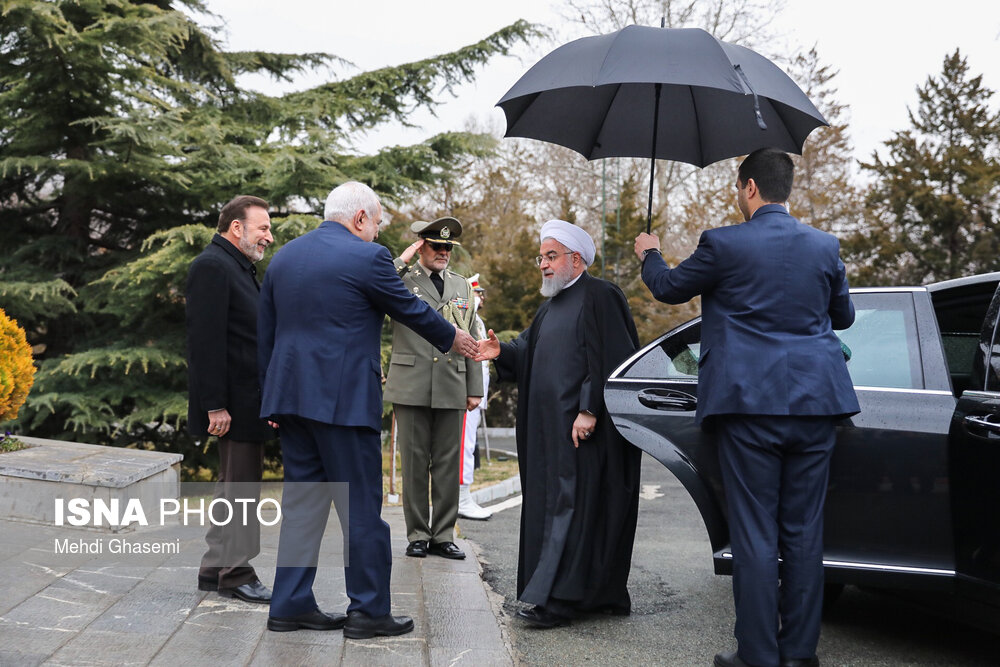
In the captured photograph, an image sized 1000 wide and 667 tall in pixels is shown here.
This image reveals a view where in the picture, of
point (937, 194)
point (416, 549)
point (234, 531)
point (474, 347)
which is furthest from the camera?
point (937, 194)

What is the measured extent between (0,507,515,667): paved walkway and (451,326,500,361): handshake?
1.25 meters

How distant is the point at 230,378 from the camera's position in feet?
14.7

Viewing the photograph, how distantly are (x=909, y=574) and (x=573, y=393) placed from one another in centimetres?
171

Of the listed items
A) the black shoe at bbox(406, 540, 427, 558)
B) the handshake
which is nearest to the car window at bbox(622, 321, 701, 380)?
the handshake

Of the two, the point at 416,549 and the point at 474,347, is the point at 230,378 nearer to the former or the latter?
the point at 474,347

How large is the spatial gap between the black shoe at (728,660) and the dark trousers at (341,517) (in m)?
1.42

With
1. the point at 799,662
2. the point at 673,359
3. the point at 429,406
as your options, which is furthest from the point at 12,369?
the point at 799,662

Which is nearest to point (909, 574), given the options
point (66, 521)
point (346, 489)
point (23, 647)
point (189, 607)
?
point (346, 489)

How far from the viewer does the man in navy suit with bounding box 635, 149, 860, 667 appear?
3.56m

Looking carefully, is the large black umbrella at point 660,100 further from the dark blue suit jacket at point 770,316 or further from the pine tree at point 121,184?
the pine tree at point 121,184

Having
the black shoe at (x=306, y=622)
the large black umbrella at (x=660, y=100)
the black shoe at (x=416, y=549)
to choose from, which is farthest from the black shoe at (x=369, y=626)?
the large black umbrella at (x=660, y=100)

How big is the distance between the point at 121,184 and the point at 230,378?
7.80m

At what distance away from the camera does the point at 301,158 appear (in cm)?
1030

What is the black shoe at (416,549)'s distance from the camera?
18.1 ft
